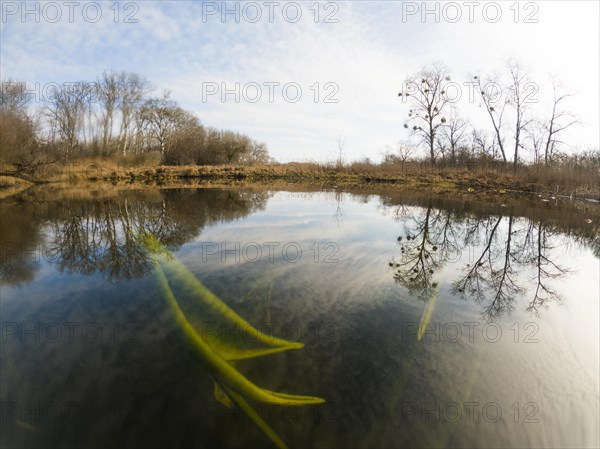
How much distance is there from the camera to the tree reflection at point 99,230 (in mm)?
5461

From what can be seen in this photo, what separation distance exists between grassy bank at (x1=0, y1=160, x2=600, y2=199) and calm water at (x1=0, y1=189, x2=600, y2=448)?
1736 cm

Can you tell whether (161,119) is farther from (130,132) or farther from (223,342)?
(223,342)

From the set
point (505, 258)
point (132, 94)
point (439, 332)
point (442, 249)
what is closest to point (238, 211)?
point (442, 249)

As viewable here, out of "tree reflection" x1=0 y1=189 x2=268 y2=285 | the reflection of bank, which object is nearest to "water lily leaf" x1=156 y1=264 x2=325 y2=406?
the reflection of bank

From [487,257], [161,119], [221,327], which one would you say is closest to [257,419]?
[221,327]

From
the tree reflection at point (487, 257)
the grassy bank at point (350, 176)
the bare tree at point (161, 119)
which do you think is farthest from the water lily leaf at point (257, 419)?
the bare tree at point (161, 119)

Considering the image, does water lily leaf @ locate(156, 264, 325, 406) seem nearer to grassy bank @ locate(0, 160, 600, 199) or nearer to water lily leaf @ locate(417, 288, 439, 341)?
water lily leaf @ locate(417, 288, 439, 341)

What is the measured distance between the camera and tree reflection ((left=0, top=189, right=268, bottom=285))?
5.46 m

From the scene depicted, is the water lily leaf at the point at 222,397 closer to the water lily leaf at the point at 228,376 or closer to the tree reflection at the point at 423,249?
the water lily leaf at the point at 228,376

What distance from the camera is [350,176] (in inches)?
1248

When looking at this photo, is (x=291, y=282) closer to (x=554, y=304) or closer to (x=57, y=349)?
(x=57, y=349)

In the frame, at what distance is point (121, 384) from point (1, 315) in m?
2.25

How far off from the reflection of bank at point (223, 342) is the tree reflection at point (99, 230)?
48.8 inches

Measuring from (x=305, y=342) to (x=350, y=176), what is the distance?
2948cm
